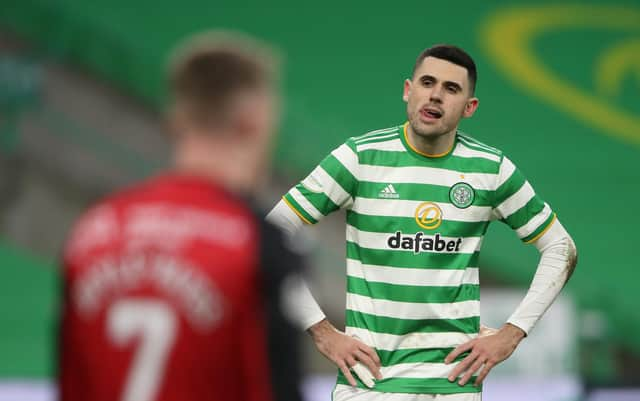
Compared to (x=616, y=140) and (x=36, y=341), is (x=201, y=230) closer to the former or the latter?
(x=36, y=341)

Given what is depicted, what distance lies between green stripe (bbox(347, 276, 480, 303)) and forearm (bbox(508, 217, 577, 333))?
287 mm

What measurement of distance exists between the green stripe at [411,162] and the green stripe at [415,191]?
0.29ft

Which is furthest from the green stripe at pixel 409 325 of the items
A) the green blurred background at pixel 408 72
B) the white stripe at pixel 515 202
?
the green blurred background at pixel 408 72

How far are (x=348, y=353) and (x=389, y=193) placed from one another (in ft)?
2.13

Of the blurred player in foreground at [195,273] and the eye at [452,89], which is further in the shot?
the eye at [452,89]

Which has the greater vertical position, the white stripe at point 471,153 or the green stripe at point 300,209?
the white stripe at point 471,153

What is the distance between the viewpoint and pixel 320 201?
4.21 m

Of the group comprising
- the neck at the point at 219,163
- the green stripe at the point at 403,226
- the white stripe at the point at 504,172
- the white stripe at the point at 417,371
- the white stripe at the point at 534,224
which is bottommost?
the white stripe at the point at 417,371

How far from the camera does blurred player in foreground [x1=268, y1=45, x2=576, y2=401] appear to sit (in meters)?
4.06

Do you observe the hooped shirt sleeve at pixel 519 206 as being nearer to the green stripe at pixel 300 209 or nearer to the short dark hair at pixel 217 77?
the green stripe at pixel 300 209

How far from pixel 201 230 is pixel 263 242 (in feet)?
0.45

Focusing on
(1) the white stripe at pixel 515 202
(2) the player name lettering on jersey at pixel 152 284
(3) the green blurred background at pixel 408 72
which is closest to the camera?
(2) the player name lettering on jersey at pixel 152 284

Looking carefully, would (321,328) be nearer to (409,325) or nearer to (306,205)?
(409,325)

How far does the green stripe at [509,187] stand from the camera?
166 inches
